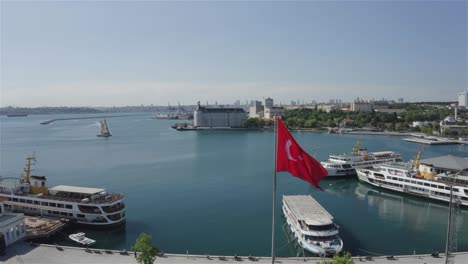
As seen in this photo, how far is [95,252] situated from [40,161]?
103 feet

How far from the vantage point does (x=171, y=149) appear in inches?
1940

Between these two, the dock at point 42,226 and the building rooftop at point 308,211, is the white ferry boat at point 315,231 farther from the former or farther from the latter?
the dock at point 42,226

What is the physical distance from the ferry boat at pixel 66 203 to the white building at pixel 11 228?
3173 millimetres

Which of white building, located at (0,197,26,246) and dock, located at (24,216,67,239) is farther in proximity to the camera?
→ dock, located at (24,216,67,239)

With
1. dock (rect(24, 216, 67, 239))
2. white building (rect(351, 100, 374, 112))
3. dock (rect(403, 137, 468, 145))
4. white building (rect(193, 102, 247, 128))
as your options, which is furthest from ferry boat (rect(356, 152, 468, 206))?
white building (rect(351, 100, 374, 112))

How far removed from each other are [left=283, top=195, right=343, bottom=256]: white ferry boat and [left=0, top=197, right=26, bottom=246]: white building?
11512mm

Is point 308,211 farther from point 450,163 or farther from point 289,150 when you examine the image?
point 450,163

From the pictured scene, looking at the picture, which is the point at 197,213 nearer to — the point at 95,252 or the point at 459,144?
the point at 95,252

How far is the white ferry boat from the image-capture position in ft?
44.8

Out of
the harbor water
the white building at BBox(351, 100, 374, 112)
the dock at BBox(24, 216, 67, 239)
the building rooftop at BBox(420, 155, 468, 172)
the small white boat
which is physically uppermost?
the white building at BBox(351, 100, 374, 112)

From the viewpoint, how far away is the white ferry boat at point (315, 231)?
13656mm

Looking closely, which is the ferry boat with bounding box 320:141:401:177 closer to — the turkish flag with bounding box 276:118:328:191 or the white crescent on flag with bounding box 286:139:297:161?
the turkish flag with bounding box 276:118:328:191

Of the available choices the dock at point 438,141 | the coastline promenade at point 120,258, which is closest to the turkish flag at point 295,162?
the coastline promenade at point 120,258

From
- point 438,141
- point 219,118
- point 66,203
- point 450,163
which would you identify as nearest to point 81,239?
point 66,203
